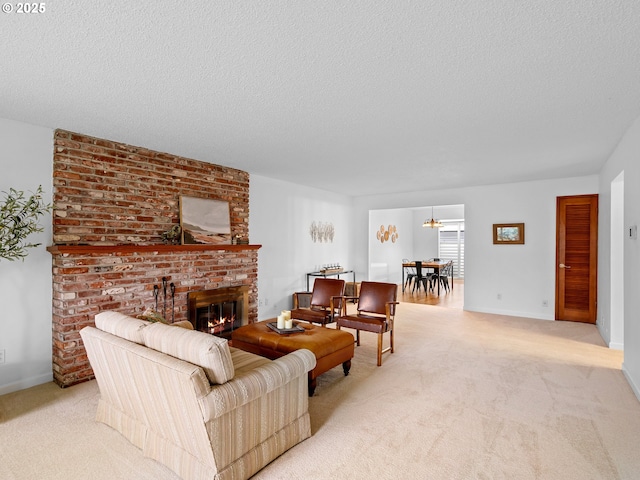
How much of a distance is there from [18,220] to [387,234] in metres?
8.11

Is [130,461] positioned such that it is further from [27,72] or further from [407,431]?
[27,72]

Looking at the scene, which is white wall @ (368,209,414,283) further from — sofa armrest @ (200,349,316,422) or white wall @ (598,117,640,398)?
sofa armrest @ (200,349,316,422)

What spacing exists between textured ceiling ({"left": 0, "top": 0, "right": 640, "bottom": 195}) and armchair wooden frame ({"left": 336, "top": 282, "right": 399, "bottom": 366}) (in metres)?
1.72

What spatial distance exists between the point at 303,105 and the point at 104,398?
8.74ft

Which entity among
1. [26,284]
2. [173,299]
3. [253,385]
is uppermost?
[26,284]

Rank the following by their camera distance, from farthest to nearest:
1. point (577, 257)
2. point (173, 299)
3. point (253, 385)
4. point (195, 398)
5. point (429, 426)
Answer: point (577, 257) → point (173, 299) → point (429, 426) → point (253, 385) → point (195, 398)

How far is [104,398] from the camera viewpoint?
254 cm

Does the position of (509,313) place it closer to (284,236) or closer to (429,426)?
(284,236)

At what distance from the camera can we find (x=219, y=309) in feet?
15.3

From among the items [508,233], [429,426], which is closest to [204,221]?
[429,426]

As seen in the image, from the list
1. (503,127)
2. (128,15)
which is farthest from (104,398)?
(503,127)

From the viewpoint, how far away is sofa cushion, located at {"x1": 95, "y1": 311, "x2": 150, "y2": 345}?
7.28 feet

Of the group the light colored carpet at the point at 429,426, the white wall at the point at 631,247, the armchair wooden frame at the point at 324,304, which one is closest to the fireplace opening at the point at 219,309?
the armchair wooden frame at the point at 324,304

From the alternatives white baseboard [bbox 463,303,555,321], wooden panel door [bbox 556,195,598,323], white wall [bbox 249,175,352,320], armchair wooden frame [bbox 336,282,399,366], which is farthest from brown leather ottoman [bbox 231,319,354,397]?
wooden panel door [bbox 556,195,598,323]
